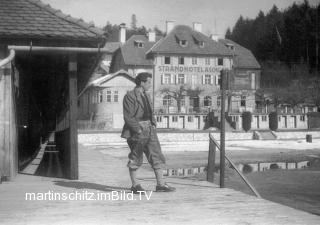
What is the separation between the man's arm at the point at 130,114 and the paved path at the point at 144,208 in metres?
0.96

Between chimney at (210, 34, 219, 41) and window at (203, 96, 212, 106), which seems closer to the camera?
window at (203, 96, 212, 106)

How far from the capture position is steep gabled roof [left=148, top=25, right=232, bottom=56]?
60188mm

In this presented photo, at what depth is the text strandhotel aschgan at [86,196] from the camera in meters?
6.34

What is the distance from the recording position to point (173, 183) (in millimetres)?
8297

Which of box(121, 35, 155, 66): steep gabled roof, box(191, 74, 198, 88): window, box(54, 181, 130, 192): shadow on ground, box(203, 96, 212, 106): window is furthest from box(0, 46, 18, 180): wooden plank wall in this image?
box(203, 96, 212, 106): window

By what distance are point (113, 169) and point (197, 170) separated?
22.6 feet

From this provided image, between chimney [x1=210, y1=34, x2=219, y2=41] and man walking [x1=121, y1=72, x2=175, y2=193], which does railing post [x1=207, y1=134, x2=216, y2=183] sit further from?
chimney [x1=210, y1=34, x2=219, y2=41]

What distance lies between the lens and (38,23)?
8.22 metres

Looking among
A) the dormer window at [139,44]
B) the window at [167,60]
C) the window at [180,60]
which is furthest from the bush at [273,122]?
the dormer window at [139,44]

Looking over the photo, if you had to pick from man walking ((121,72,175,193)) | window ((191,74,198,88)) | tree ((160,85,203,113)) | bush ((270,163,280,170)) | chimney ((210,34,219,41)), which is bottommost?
bush ((270,163,280,170))

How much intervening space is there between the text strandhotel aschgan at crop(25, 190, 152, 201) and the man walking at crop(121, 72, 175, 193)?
0.67ft

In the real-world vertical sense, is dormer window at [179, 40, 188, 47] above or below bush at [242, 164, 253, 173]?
above

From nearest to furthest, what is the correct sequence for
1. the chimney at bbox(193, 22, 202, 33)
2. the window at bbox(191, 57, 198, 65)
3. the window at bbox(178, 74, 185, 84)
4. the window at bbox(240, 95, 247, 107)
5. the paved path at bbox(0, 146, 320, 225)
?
the paved path at bbox(0, 146, 320, 225)
the window at bbox(178, 74, 185, 84)
the window at bbox(191, 57, 198, 65)
the window at bbox(240, 95, 247, 107)
the chimney at bbox(193, 22, 202, 33)

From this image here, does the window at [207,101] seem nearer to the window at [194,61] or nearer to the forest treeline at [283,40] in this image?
the window at [194,61]
